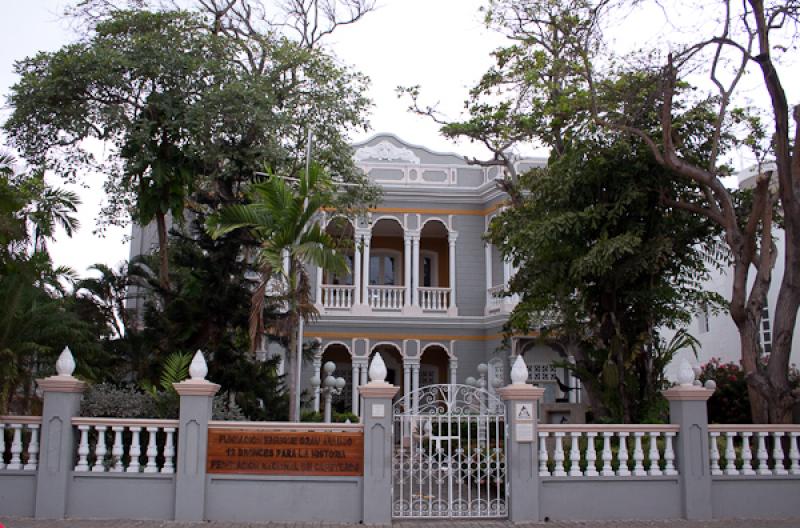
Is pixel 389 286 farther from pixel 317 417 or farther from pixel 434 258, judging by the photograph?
pixel 317 417

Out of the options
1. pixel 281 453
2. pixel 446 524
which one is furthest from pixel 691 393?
pixel 281 453

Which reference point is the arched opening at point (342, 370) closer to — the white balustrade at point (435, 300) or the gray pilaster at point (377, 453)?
the white balustrade at point (435, 300)

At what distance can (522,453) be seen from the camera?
31.9ft

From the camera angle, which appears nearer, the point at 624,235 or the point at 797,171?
the point at 797,171

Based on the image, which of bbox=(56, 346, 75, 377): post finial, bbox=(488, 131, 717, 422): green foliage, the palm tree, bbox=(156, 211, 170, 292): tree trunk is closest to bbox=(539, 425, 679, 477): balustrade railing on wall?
bbox=(488, 131, 717, 422): green foliage

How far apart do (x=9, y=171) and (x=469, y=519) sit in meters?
7.77

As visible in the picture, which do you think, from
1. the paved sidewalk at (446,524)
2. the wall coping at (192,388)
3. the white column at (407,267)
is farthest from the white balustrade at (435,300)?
the wall coping at (192,388)

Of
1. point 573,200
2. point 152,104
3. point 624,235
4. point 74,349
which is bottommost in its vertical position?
point 74,349

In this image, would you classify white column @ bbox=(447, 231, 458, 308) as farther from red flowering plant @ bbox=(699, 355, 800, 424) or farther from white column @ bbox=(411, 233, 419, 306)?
red flowering plant @ bbox=(699, 355, 800, 424)

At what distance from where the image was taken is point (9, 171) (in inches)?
452

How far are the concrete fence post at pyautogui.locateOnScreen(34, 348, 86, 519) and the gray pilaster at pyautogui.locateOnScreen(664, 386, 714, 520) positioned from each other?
7.14m

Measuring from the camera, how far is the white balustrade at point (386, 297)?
22719 millimetres

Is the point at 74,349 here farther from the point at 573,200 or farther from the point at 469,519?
the point at 573,200

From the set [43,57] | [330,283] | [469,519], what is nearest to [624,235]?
[469,519]
